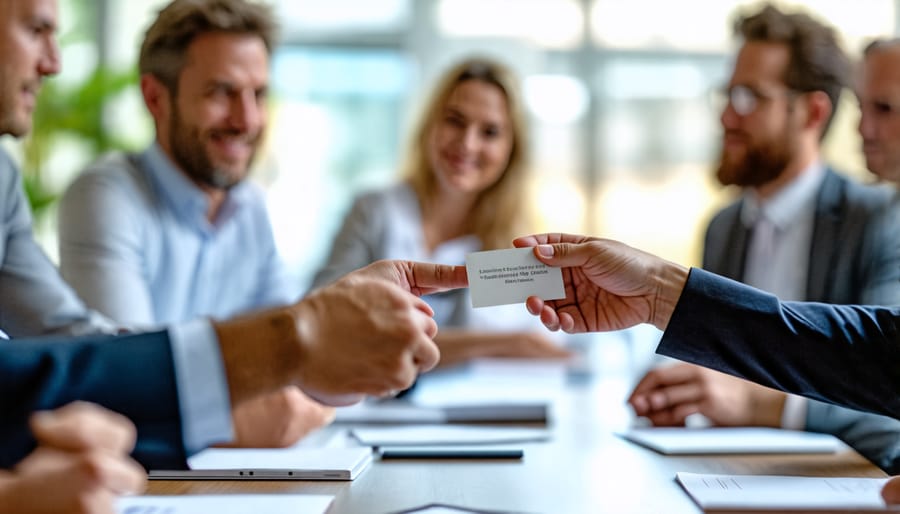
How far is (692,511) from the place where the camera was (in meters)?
1.22

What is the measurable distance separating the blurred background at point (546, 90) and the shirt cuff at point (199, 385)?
18.9 feet

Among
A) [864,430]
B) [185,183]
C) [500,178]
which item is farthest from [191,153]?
[864,430]

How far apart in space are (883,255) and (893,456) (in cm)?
77

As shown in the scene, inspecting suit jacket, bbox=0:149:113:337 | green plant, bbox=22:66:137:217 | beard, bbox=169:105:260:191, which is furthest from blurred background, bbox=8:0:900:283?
suit jacket, bbox=0:149:113:337

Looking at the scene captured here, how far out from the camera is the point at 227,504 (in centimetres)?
123

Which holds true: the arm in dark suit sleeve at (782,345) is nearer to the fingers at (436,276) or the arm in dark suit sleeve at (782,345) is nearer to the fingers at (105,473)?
the fingers at (436,276)

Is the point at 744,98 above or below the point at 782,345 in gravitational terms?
above

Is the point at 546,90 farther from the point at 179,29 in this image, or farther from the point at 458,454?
the point at 458,454

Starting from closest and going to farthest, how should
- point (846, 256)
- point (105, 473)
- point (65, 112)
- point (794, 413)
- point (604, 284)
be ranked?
point (105, 473) → point (604, 284) → point (794, 413) → point (846, 256) → point (65, 112)

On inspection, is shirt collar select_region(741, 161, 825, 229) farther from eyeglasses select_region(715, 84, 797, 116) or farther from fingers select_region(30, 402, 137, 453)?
fingers select_region(30, 402, 137, 453)

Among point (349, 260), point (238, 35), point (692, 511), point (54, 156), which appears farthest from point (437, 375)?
point (54, 156)

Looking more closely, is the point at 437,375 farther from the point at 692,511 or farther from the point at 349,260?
the point at 692,511

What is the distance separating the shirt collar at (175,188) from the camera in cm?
279

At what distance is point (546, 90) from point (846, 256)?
15.4 feet
